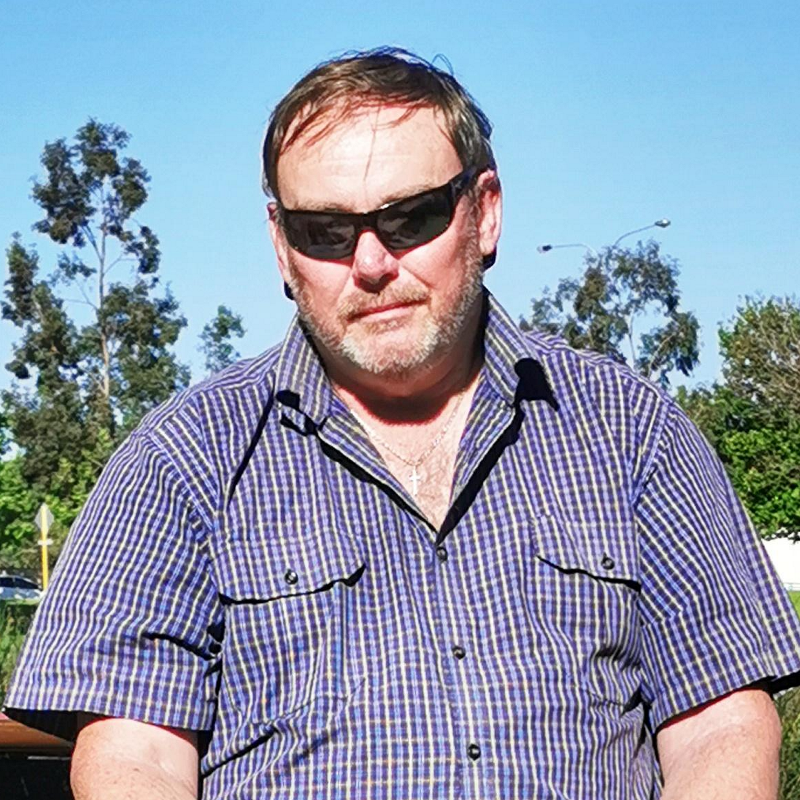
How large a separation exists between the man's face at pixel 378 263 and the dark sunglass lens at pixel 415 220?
1 centimetres

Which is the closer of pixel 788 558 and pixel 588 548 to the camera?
pixel 588 548

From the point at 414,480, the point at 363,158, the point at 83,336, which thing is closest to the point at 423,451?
the point at 414,480

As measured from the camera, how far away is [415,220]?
3104 millimetres

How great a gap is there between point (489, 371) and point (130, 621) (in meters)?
0.86

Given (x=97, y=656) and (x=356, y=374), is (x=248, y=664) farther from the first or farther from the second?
(x=356, y=374)

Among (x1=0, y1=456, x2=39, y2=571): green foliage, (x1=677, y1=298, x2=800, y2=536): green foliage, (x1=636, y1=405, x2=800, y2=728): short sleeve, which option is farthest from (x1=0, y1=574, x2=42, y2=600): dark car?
(x1=636, y1=405, x2=800, y2=728): short sleeve

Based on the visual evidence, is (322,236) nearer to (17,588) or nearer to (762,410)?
(17,588)

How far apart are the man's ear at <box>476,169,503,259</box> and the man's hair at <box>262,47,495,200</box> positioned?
0.17 ft

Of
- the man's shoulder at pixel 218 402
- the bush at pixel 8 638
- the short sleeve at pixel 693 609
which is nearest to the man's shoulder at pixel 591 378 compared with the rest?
the short sleeve at pixel 693 609

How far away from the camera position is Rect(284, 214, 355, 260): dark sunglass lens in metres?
3.10

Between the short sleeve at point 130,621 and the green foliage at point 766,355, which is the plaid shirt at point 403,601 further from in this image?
the green foliage at point 766,355

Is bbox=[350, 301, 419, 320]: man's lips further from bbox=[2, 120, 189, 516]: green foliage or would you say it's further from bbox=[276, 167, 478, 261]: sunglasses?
bbox=[2, 120, 189, 516]: green foliage

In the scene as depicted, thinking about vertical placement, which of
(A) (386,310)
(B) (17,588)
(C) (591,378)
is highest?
(B) (17,588)

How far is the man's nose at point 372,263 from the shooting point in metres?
3.08
